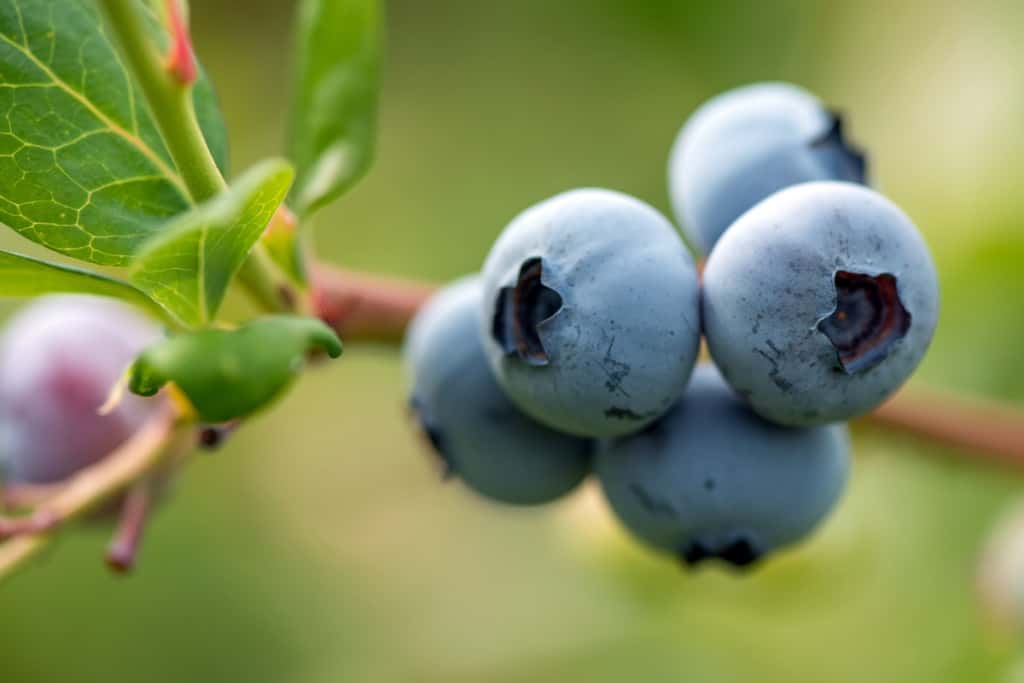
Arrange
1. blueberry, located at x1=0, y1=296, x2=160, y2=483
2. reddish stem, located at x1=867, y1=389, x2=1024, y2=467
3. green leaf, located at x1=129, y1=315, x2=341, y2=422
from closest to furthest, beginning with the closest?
1. green leaf, located at x1=129, y1=315, x2=341, y2=422
2. reddish stem, located at x1=867, y1=389, x2=1024, y2=467
3. blueberry, located at x1=0, y1=296, x2=160, y2=483

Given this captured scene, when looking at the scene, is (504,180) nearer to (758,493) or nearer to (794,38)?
(794,38)

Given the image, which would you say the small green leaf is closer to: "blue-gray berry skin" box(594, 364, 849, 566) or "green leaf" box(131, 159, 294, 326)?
"green leaf" box(131, 159, 294, 326)

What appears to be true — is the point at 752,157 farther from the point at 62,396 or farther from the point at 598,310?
the point at 62,396

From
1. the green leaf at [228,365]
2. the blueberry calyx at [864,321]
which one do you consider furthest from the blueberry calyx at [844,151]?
the green leaf at [228,365]

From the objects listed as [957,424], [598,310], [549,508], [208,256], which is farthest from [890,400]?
[549,508]

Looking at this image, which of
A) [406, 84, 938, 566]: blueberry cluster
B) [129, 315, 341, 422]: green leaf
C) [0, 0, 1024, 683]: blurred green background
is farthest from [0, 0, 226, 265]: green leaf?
[0, 0, 1024, 683]: blurred green background

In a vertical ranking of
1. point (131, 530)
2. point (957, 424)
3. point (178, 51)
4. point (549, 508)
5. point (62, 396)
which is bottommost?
point (549, 508)
